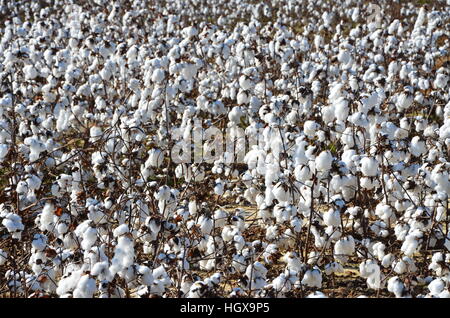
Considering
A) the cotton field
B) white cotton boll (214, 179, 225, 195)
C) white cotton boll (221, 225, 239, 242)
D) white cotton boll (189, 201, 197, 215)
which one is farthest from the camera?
white cotton boll (214, 179, 225, 195)

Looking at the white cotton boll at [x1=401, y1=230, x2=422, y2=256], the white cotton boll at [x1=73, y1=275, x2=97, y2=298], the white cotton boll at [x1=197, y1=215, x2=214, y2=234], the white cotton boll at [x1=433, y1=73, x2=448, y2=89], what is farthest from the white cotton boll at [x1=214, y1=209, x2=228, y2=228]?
the white cotton boll at [x1=433, y1=73, x2=448, y2=89]

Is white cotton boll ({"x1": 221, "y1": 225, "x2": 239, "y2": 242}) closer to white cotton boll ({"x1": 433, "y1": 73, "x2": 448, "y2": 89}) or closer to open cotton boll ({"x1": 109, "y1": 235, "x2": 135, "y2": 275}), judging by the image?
open cotton boll ({"x1": 109, "y1": 235, "x2": 135, "y2": 275})

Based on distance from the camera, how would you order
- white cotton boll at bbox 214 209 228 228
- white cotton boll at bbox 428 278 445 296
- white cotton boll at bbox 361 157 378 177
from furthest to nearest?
white cotton boll at bbox 214 209 228 228
white cotton boll at bbox 361 157 378 177
white cotton boll at bbox 428 278 445 296

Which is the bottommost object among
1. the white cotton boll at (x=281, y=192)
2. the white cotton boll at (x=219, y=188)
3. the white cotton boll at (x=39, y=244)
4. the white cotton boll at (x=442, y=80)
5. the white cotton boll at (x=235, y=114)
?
the white cotton boll at (x=39, y=244)

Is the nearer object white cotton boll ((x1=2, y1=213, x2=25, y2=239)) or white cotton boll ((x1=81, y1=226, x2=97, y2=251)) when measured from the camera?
white cotton boll ((x1=81, y1=226, x2=97, y2=251))

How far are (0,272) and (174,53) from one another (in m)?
3.41

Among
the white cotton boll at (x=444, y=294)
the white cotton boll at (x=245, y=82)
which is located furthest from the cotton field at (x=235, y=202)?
the white cotton boll at (x=245, y=82)

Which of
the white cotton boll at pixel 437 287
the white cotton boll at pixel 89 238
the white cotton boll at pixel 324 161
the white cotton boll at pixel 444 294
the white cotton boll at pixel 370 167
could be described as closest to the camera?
the white cotton boll at pixel 444 294

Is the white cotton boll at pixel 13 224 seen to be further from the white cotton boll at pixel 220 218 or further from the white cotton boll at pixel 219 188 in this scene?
the white cotton boll at pixel 219 188

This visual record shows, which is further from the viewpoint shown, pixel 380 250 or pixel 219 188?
pixel 219 188

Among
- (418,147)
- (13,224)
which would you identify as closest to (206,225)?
(13,224)

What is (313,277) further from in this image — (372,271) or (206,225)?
(206,225)

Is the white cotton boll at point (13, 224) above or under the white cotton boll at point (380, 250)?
above

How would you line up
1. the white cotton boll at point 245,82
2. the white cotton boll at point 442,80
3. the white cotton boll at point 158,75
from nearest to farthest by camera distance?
the white cotton boll at point 158,75, the white cotton boll at point 245,82, the white cotton boll at point 442,80
